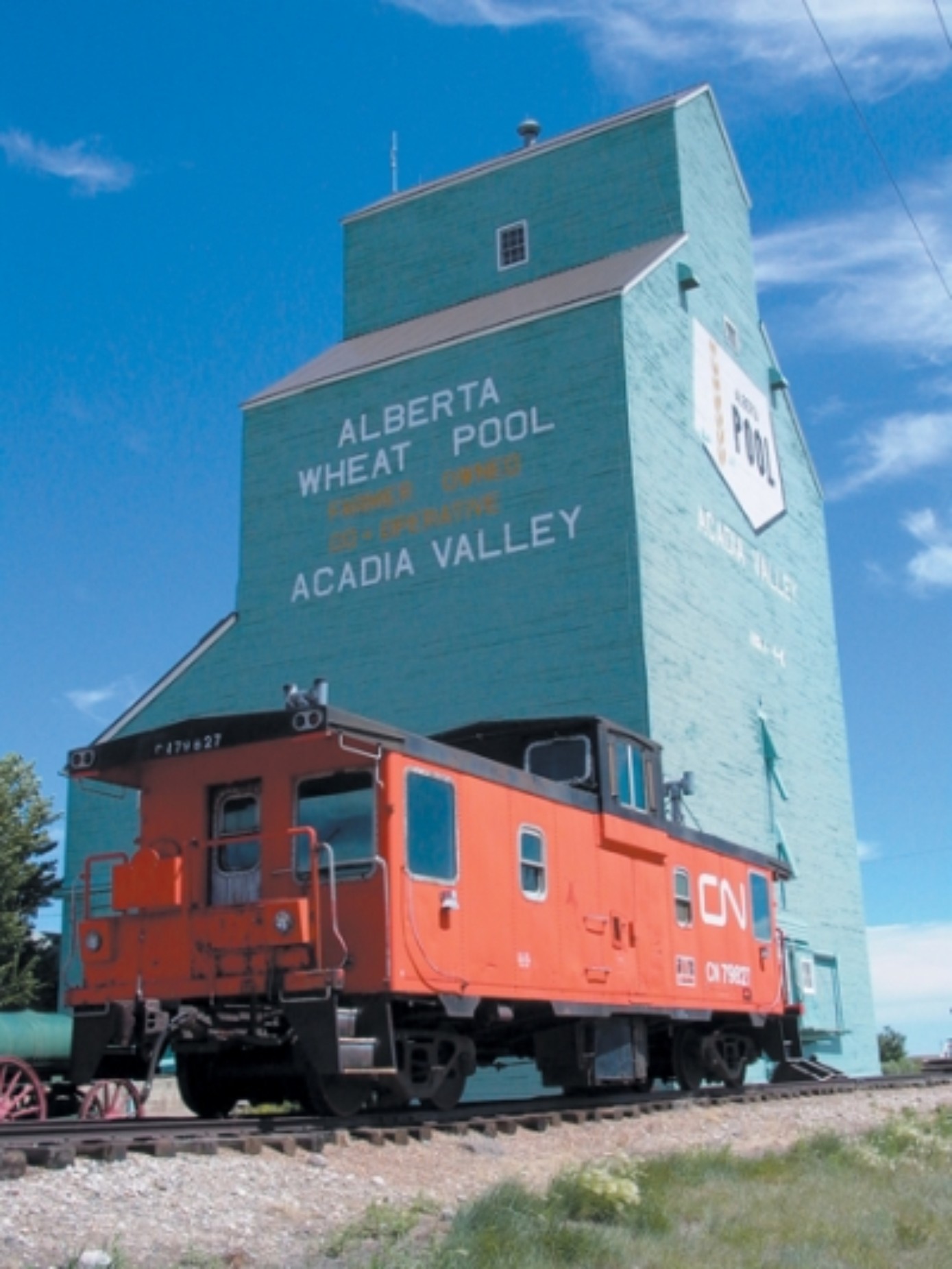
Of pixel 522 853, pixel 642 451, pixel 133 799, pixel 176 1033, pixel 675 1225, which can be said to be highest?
pixel 642 451

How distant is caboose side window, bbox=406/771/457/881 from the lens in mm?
11516

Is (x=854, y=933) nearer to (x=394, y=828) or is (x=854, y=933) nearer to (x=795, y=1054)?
(x=795, y=1054)

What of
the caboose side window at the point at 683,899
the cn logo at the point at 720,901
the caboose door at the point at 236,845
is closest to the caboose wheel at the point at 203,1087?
the caboose door at the point at 236,845

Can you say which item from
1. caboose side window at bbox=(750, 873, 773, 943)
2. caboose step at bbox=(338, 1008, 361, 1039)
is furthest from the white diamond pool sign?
caboose step at bbox=(338, 1008, 361, 1039)

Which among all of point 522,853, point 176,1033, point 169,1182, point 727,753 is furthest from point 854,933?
point 169,1182

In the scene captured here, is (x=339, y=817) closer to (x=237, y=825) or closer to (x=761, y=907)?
(x=237, y=825)

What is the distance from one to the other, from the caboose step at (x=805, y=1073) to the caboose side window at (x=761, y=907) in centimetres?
229

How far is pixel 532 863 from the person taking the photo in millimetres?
→ 13055

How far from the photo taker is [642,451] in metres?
29.0

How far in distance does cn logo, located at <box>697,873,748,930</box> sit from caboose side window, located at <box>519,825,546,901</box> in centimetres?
Result: 414

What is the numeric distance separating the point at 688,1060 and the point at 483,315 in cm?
2002

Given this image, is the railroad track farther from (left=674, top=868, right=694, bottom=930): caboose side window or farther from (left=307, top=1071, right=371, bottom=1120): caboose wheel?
(left=674, top=868, right=694, bottom=930): caboose side window

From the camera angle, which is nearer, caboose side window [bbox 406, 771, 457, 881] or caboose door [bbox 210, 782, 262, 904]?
caboose side window [bbox 406, 771, 457, 881]

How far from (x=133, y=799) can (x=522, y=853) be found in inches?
770
